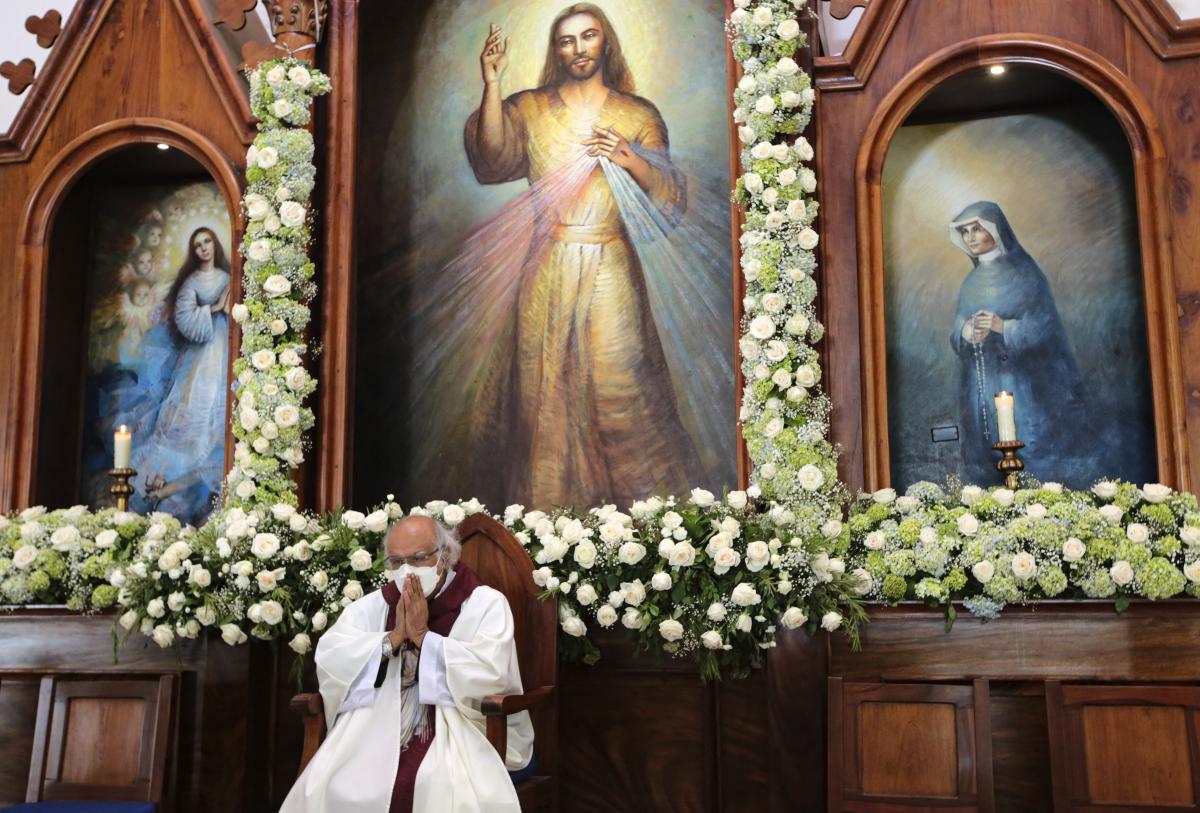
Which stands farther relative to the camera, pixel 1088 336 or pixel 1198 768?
pixel 1088 336

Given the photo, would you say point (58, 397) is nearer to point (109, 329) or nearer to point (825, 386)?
point (109, 329)

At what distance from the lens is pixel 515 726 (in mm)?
5246

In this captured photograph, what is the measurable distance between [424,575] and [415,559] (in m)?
0.09

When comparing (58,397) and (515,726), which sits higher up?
(58,397)

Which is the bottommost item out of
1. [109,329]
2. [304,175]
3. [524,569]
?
[524,569]

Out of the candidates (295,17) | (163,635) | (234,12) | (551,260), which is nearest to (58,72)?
(234,12)

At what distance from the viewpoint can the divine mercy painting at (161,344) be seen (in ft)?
24.6

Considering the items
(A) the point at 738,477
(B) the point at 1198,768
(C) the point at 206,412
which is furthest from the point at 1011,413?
(C) the point at 206,412

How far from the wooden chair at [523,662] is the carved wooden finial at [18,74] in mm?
4014

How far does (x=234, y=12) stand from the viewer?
7059 mm

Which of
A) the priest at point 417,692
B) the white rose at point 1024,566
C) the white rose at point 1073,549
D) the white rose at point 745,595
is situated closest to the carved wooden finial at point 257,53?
the priest at point 417,692

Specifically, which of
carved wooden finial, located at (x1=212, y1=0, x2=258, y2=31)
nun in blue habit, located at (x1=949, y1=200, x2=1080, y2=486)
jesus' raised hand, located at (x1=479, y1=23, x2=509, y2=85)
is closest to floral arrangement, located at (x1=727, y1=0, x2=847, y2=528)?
nun in blue habit, located at (x1=949, y1=200, x2=1080, y2=486)

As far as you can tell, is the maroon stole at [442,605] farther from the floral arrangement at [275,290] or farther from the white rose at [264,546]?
the floral arrangement at [275,290]

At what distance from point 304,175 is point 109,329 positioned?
1.78 metres
